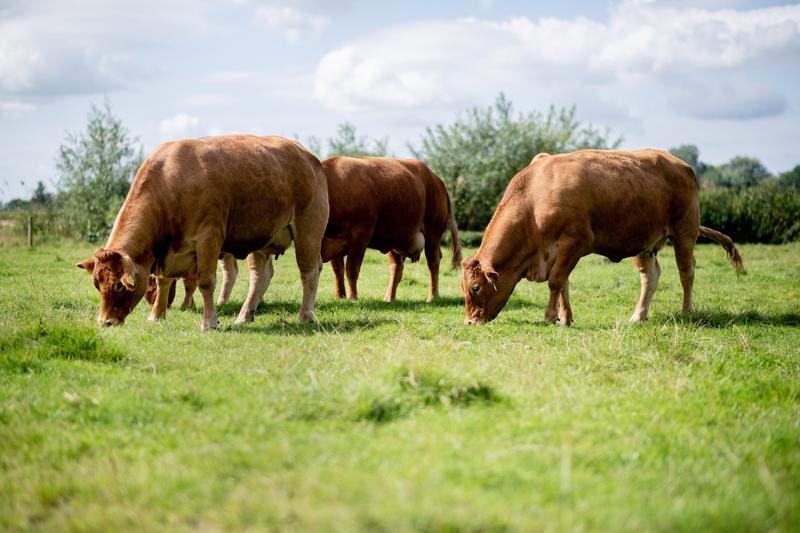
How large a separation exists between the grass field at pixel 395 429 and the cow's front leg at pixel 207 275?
0.31 metres

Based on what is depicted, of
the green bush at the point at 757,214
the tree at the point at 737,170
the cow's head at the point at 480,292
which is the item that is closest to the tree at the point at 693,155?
the tree at the point at 737,170

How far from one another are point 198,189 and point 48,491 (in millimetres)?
5100

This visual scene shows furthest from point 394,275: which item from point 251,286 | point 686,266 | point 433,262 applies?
point 686,266

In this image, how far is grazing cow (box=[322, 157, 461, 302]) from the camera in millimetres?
12430

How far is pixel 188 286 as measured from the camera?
36.6 ft

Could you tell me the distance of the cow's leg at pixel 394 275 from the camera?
1282 cm

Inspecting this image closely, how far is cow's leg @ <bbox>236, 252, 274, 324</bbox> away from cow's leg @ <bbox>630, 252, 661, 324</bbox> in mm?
4929

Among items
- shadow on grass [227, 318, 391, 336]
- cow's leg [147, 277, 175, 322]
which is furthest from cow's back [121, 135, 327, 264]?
shadow on grass [227, 318, 391, 336]

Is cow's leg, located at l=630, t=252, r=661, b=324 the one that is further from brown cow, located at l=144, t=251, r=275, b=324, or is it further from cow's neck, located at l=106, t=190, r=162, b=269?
cow's neck, located at l=106, t=190, r=162, b=269

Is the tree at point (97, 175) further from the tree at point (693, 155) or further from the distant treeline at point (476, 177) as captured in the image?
the tree at point (693, 155)

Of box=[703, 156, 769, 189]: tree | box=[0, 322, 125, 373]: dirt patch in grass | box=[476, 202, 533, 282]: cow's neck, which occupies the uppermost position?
box=[703, 156, 769, 189]: tree

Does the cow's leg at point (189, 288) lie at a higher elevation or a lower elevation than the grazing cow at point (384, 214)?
lower

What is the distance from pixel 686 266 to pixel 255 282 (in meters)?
5.88

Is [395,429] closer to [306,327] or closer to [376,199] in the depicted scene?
[306,327]
